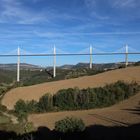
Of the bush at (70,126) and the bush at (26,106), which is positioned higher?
the bush at (70,126)

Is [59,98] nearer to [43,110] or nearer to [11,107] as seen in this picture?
[43,110]

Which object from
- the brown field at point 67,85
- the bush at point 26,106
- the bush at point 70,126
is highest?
the brown field at point 67,85

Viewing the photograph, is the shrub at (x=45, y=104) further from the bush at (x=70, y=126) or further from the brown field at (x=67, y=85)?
the bush at (x=70, y=126)

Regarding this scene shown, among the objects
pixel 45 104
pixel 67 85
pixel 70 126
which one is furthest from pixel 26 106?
pixel 70 126

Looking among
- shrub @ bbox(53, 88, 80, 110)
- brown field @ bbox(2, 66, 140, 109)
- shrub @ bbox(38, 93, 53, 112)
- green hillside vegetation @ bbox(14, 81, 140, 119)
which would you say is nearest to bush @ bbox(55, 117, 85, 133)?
green hillside vegetation @ bbox(14, 81, 140, 119)

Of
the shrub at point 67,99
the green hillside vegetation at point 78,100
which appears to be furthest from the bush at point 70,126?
the shrub at point 67,99

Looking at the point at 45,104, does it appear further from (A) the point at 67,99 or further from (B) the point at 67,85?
(B) the point at 67,85

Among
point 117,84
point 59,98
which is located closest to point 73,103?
point 59,98

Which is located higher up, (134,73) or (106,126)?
(134,73)
